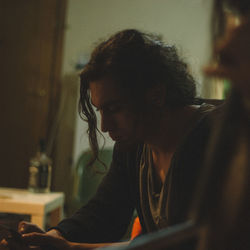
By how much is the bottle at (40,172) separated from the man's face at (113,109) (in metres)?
0.90

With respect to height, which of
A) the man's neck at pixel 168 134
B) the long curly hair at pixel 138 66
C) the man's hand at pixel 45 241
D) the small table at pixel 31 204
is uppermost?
the long curly hair at pixel 138 66

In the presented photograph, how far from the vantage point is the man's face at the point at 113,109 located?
2.88 feet

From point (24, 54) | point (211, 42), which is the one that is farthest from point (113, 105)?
point (24, 54)

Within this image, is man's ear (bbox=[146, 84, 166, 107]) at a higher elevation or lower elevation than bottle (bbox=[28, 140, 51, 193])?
higher

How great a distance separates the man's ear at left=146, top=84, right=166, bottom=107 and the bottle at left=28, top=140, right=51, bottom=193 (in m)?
0.94

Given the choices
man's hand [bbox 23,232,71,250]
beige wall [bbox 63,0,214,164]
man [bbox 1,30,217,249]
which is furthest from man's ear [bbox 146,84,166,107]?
beige wall [bbox 63,0,214,164]

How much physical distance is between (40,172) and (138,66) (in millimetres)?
1042

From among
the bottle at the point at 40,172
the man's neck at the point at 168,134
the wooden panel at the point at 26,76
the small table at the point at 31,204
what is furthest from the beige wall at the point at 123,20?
the man's neck at the point at 168,134

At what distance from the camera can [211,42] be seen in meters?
0.32

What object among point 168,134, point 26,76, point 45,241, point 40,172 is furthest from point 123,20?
point 45,241

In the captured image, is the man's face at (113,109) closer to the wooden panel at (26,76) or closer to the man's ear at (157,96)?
the man's ear at (157,96)

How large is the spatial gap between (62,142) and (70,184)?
0.33m

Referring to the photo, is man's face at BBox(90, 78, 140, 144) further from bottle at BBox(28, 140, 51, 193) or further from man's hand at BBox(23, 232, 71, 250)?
bottle at BBox(28, 140, 51, 193)

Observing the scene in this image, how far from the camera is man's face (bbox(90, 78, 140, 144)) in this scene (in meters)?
0.88
